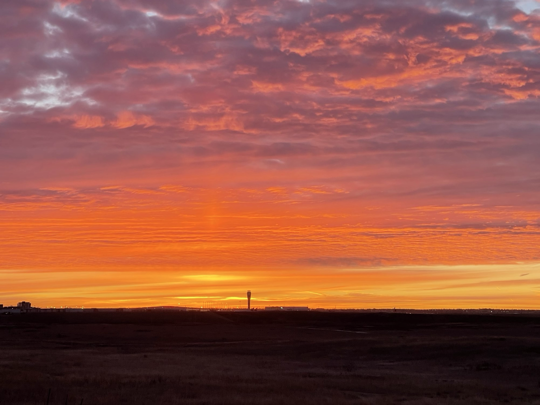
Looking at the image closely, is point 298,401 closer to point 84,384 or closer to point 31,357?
point 84,384

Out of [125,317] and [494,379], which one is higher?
[125,317]

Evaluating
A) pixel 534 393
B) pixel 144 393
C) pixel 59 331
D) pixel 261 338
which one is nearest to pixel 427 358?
pixel 534 393

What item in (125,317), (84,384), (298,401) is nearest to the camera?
(298,401)

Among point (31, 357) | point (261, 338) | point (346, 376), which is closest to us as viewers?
point (346, 376)

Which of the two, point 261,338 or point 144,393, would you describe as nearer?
point 144,393

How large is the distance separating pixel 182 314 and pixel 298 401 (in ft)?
440

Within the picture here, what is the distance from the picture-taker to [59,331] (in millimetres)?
102125

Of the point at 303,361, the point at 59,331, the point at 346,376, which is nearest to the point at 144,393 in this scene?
the point at 346,376

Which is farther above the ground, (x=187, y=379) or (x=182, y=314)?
(x=182, y=314)

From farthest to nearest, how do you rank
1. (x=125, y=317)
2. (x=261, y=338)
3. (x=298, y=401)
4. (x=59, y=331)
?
1. (x=125, y=317)
2. (x=59, y=331)
3. (x=261, y=338)
4. (x=298, y=401)

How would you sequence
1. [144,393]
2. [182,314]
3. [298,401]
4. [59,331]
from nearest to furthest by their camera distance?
[298,401], [144,393], [59,331], [182,314]

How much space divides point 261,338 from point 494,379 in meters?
51.2

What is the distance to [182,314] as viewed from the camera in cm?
15862

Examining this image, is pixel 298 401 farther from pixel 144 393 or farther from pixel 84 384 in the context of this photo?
pixel 84 384
